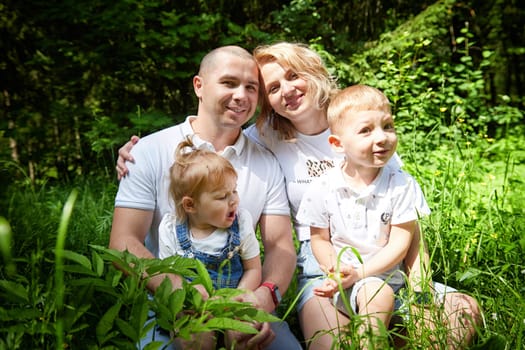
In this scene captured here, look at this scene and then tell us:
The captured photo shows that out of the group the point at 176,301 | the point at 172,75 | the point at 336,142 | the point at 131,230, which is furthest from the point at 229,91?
the point at 172,75

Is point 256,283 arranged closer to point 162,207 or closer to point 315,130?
point 162,207

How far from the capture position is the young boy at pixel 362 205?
1893 mm

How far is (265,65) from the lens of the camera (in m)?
2.41

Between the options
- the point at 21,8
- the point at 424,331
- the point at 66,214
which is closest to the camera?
the point at 66,214

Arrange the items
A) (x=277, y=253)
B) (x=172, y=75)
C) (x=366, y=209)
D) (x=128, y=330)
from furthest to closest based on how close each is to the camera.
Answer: (x=172, y=75)
(x=277, y=253)
(x=366, y=209)
(x=128, y=330)

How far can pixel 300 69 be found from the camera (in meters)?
2.37

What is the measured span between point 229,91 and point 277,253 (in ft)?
2.39

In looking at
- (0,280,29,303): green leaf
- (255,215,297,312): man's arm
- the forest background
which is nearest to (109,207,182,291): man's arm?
(255,215,297,312): man's arm

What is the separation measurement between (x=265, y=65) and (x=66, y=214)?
70.8 inches

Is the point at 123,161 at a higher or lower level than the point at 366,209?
higher

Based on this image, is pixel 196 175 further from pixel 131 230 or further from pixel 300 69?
pixel 300 69

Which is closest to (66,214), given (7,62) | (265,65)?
(265,65)

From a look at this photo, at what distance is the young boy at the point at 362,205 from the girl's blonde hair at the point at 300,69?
321 millimetres

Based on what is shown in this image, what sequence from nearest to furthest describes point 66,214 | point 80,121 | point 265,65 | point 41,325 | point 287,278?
1. point 66,214
2. point 41,325
3. point 287,278
4. point 265,65
5. point 80,121
